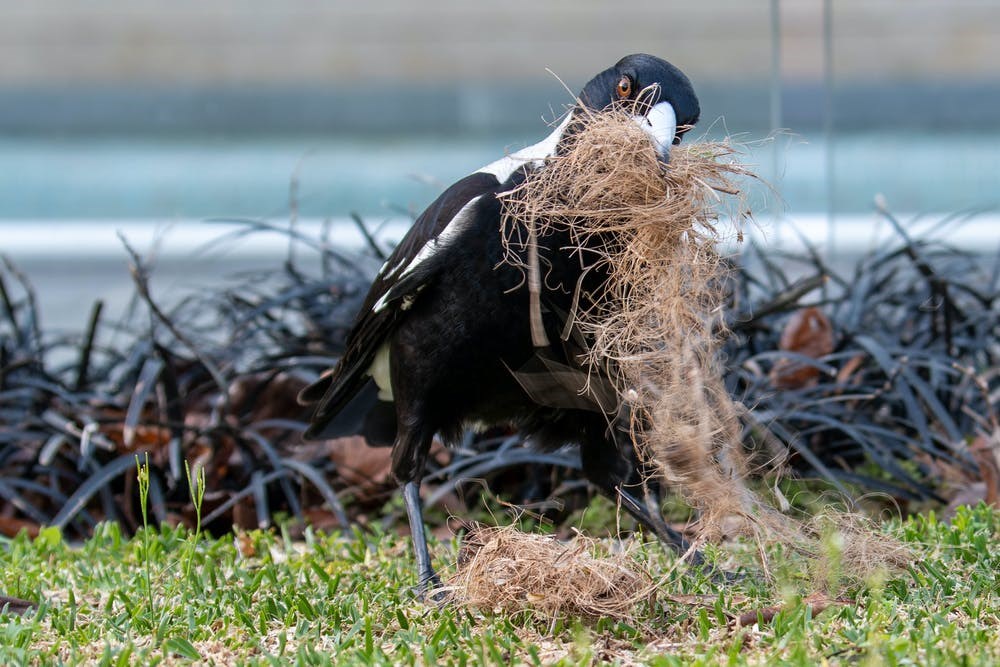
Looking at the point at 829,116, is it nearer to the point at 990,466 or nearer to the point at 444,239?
the point at 990,466

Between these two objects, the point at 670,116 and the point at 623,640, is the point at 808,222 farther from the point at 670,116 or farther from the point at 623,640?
the point at 623,640

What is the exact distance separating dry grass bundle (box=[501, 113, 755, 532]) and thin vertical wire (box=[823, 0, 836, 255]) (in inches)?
137

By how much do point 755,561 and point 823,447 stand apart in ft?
4.18

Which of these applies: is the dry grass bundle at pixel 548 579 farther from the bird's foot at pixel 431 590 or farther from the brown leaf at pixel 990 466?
Answer: the brown leaf at pixel 990 466

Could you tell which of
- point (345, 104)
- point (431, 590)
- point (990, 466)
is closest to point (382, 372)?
point (431, 590)

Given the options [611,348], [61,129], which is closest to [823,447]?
[611,348]

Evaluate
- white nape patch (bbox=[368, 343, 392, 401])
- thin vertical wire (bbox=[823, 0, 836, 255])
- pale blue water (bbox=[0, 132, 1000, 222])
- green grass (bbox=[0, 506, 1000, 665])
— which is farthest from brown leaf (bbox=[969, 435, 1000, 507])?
pale blue water (bbox=[0, 132, 1000, 222])

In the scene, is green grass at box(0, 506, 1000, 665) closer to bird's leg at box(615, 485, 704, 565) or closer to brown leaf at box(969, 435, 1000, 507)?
bird's leg at box(615, 485, 704, 565)

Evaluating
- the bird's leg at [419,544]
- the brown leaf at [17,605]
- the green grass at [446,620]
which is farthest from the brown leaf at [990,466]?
the brown leaf at [17,605]

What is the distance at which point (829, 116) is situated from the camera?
586 cm

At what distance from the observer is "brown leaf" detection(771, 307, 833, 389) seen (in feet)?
13.0

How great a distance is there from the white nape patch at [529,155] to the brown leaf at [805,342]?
1.61m

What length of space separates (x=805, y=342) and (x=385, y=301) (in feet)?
6.04

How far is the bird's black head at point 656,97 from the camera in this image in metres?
2.44
